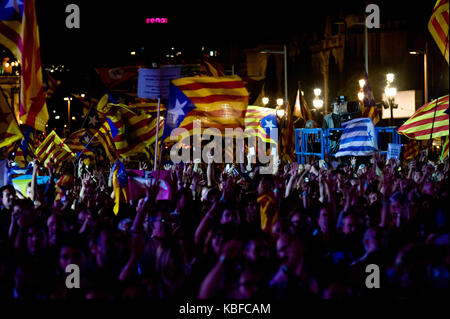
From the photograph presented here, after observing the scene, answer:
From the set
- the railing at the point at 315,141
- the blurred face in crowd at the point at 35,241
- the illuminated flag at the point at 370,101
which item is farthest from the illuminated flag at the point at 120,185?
the illuminated flag at the point at 370,101

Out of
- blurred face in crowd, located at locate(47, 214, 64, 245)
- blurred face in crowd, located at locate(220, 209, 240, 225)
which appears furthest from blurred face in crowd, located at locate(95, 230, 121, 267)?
blurred face in crowd, located at locate(220, 209, 240, 225)

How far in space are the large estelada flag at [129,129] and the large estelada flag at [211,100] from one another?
93.1 inches

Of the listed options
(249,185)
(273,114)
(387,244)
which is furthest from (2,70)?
(387,244)

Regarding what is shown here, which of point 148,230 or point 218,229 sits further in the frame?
point 148,230

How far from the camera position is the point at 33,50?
875cm

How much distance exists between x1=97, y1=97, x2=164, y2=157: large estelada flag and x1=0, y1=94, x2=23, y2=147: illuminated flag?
3270 millimetres

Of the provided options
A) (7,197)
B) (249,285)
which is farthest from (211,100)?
(249,285)

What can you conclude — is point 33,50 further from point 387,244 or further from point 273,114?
point 273,114

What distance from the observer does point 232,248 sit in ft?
16.7

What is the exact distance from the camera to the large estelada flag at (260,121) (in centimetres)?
1681

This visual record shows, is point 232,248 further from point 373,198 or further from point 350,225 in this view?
point 373,198

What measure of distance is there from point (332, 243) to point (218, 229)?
4.06 feet

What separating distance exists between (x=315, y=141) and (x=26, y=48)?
10.8 metres

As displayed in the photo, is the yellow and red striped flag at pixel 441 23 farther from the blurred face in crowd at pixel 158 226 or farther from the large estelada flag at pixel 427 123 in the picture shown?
the blurred face in crowd at pixel 158 226
